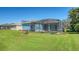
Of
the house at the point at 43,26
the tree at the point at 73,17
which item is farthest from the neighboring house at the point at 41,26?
the tree at the point at 73,17

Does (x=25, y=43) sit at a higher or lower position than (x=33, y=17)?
lower

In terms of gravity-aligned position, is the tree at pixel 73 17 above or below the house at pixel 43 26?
above

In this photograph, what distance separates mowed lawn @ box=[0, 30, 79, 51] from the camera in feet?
11.4

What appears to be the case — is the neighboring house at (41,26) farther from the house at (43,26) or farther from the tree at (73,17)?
the tree at (73,17)

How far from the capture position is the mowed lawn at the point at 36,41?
3461 mm

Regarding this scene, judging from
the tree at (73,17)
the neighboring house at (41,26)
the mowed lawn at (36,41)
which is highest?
the tree at (73,17)

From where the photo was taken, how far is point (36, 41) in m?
3.47

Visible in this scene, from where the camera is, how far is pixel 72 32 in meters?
3.48

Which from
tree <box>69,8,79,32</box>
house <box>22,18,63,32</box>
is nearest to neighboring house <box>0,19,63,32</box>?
house <box>22,18,63,32</box>

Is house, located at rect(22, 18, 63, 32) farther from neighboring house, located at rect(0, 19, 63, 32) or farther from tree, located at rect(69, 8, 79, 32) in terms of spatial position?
tree, located at rect(69, 8, 79, 32)

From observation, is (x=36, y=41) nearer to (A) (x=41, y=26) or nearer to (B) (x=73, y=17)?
(A) (x=41, y=26)
